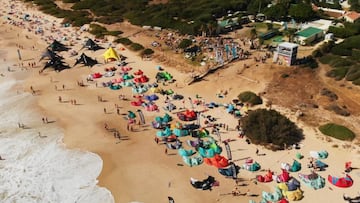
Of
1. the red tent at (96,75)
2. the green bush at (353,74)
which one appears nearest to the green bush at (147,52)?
the red tent at (96,75)

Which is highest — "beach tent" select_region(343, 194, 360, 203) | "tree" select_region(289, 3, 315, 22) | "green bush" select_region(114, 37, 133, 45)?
"tree" select_region(289, 3, 315, 22)

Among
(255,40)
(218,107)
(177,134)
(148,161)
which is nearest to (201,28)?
(255,40)

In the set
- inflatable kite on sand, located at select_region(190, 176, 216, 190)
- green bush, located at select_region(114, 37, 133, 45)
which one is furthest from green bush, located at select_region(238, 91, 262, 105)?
green bush, located at select_region(114, 37, 133, 45)

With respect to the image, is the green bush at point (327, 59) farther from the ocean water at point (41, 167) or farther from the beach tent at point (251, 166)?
the ocean water at point (41, 167)

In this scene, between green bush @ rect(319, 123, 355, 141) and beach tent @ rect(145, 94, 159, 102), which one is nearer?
green bush @ rect(319, 123, 355, 141)

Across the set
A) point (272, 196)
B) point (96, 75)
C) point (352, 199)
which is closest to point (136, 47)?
point (96, 75)

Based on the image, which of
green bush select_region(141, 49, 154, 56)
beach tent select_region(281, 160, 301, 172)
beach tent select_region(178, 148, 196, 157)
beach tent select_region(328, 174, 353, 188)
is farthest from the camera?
green bush select_region(141, 49, 154, 56)

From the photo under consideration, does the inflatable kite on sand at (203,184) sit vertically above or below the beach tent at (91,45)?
below

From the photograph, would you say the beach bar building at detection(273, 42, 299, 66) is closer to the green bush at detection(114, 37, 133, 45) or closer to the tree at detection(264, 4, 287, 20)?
the tree at detection(264, 4, 287, 20)
